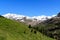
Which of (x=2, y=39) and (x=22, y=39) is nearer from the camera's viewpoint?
(x=2, y=39)

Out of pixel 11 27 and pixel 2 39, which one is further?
pixel 11 27

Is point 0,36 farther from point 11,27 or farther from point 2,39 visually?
point 11,27

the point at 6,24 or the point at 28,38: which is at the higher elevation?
the point at 6,24

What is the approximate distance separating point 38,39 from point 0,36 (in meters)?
20.8

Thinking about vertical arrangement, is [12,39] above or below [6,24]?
below

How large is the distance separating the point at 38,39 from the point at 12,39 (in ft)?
49.4

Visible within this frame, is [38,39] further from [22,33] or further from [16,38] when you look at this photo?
[16,38]

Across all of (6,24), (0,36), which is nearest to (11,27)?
(6,24)

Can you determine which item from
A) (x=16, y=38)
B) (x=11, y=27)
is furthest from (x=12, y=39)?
(x=11, y=27)

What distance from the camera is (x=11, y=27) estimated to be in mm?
61250

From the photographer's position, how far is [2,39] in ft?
139

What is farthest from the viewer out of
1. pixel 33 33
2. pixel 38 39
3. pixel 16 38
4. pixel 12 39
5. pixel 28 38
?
pixel 33 33

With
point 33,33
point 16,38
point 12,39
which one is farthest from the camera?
point 33,33

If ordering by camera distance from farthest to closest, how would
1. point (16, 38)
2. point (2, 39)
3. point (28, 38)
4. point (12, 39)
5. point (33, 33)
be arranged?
point (33, 33), point (28, 38), point (16, 38), point (12, 39), point (2, 39)
